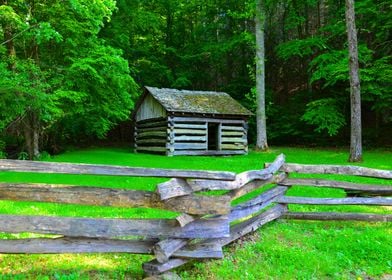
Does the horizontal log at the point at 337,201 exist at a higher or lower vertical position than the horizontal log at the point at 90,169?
lower

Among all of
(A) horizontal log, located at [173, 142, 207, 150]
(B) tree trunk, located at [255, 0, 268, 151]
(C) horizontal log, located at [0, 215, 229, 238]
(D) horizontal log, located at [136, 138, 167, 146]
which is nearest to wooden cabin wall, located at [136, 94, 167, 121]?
(D) horizontal log, located at [136, 138, 167, 146]

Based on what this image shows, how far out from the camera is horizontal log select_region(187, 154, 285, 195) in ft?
16.8

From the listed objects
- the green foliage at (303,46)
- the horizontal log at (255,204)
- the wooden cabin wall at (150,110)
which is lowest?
the horizontal log at (255,204)

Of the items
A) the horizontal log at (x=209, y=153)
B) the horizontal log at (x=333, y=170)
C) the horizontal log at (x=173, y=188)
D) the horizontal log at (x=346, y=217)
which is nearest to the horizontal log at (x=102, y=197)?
the horizontal log at (x=173, y=188)

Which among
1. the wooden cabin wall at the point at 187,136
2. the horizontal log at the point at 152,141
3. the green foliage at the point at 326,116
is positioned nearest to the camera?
the wooden cabin wall at the point at 187,136

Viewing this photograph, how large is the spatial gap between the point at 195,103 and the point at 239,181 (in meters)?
17.6

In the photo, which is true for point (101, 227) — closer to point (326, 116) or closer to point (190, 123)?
point (190, 123)

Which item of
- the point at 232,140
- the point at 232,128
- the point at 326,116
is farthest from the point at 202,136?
the point at 326,116

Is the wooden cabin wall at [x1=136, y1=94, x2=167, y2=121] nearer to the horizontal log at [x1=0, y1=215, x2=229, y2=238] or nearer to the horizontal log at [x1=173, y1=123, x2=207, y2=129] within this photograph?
the horizontal log at [x1=173, y1=123, x2=207, y2=129]

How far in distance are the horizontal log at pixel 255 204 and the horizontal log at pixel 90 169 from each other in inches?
50.3

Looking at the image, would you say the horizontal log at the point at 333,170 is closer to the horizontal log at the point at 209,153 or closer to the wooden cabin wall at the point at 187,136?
the wooden cabin wall at the point at 187,136

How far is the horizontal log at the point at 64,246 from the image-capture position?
4711 mm

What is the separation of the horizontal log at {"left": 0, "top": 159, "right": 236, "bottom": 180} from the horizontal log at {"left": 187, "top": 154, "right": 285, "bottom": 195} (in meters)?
0.17

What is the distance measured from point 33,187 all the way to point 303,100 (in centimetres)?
2761
